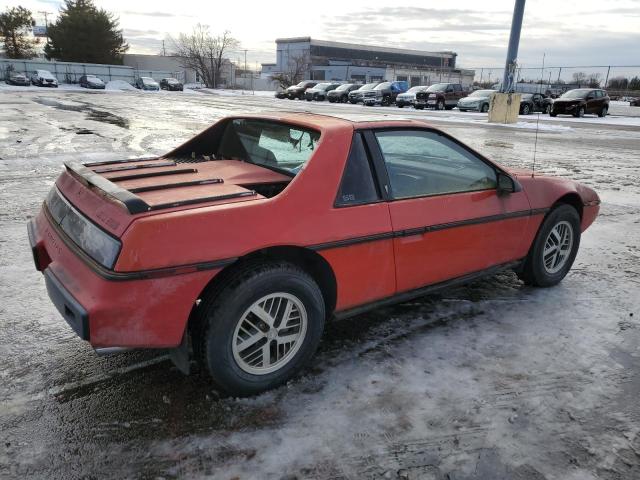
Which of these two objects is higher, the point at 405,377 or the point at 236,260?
the point at 236,260

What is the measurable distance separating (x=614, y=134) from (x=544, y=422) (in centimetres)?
2032

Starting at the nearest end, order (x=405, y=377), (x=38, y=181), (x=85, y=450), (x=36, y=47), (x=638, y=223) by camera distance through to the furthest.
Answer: (x=85, y=450)
(x=405, y=377)
(x=638, y=223)
(x=38, y=181)
(x=36, y=47)

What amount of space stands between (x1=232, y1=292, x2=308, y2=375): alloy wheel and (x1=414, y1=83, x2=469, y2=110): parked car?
31734 mm

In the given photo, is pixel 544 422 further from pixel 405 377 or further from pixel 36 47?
pixel 36 47

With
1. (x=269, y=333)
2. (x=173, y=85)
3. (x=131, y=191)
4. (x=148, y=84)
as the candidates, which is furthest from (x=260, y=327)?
(x=173, y=85)

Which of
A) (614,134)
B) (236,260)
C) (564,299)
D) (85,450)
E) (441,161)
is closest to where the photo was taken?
(85,450)

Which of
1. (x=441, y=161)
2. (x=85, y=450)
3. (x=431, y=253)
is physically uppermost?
(x=441, y=161)

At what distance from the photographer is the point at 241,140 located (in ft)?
12.7

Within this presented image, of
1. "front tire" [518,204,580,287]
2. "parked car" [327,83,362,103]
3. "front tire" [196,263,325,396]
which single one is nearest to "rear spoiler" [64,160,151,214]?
"front tire" [196,263,325,396]

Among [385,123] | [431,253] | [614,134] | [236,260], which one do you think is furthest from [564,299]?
[614,134]

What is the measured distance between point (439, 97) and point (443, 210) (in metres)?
31.0

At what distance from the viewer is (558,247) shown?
436 centimetres

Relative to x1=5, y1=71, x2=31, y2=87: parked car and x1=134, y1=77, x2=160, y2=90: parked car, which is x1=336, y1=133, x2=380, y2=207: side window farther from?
x1=134, y1=77, x2=160, y2=90: parked car

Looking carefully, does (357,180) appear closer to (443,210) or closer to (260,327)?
(443,210)
